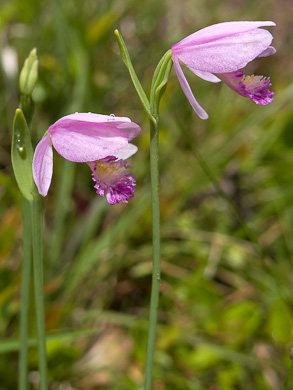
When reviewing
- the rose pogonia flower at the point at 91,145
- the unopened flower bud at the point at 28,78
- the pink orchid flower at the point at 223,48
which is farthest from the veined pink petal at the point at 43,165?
the pink orchid flower at the point at 223,48

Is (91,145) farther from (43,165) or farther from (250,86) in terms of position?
(250,86)

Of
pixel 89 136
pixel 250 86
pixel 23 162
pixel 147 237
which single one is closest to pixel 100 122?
pixel 89 136

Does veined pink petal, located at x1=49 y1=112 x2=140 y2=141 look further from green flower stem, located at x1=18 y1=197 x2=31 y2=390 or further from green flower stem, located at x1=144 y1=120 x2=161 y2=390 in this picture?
green flower stem, located at x1=18 y1=197 x2=31 y2=390

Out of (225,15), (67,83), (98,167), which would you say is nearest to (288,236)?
(67,83)

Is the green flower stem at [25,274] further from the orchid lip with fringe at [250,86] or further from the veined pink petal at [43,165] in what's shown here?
the orchid lip with fringe at [250,86]

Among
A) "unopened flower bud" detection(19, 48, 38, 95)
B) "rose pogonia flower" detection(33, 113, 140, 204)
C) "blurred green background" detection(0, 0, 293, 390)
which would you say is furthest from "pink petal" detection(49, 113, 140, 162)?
"blurred green background" detection(0, 0, 293, 390)

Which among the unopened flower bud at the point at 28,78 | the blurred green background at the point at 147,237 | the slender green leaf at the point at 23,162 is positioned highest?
the unopened flower bud at the point at 28,78
